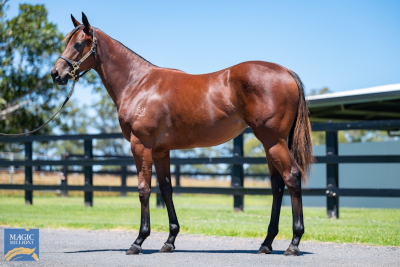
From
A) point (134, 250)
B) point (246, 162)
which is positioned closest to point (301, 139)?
point (134, 250)

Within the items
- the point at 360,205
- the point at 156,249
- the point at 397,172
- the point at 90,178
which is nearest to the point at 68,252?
the point at 156,249

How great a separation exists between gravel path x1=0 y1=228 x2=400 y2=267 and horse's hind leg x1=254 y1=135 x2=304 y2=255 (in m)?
0.21

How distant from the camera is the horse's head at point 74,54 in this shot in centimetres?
499

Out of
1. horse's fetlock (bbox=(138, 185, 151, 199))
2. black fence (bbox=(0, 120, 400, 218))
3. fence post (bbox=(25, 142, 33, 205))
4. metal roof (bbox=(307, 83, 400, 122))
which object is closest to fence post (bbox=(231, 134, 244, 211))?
black fence (bbox=(0, 120, 400, 218))

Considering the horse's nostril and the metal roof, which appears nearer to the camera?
the horse's nostril

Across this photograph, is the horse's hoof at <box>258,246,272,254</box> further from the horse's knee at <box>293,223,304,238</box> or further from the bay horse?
the horse's knee at <box>293,223,304,238</box>

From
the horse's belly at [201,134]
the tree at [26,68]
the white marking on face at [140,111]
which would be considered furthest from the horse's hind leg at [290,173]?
the tree at [26,68]

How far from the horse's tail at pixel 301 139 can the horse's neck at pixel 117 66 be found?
6.05ft

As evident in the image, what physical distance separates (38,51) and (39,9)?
72.1 inches

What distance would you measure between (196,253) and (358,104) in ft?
31.5

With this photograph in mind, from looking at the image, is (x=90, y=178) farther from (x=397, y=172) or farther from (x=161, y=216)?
(x=397, y=172)

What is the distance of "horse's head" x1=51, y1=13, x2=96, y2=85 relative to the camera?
4.99 m

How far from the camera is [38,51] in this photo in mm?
19844

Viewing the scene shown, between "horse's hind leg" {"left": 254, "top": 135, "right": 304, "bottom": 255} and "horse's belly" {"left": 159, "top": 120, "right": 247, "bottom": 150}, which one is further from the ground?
"horse's belly" {"left": 159, "top": 120, "right": 247, "bottom": 150}
